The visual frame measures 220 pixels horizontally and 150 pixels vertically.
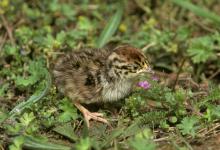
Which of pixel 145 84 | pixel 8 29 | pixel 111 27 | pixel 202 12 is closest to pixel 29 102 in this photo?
pixel 145 84

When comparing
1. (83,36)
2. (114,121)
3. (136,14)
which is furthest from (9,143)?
(136,14)

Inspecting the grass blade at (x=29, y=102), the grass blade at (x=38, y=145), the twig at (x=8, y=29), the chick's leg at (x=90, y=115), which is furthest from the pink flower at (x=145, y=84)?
the twig at (x=8, y=29)

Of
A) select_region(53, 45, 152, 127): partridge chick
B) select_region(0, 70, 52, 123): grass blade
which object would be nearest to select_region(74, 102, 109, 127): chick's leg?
select_region(53, 45, 152, 127): partridge chick

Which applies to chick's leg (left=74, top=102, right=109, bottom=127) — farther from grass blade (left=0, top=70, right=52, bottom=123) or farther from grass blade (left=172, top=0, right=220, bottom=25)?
grass blade (left=172, top=0, right=220, bottom=25)

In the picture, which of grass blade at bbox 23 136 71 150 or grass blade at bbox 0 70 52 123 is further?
grass blade at bbox 0 70 52 123

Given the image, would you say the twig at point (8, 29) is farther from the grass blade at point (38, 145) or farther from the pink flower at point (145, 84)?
the grass blade at point (38, 145)

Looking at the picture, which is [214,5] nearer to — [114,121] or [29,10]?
[29,10]

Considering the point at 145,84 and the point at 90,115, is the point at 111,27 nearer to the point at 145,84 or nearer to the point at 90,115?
the point at 145,84
